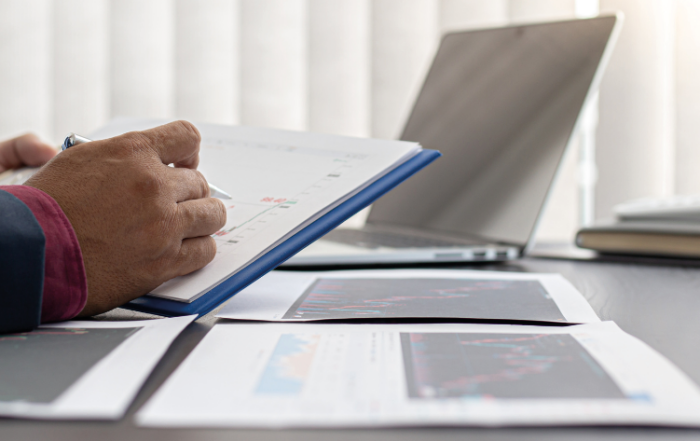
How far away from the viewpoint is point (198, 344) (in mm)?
Answer: 298

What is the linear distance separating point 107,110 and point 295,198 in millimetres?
1042

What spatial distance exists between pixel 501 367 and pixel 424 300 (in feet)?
0.53

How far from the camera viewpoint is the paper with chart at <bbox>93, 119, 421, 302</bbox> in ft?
1.29

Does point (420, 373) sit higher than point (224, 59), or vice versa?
point (224, 59)

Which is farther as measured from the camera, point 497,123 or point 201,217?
point 497,123

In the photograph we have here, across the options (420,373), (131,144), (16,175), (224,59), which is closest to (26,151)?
(16,175)

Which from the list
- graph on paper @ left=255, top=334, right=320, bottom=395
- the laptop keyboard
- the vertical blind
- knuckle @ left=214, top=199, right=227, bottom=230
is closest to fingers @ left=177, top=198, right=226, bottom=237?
knuckle @ left=214, top=199, right=227, bottom=230

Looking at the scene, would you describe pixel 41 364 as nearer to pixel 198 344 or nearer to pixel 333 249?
pixel 198 344

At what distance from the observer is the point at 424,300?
16.3 inches

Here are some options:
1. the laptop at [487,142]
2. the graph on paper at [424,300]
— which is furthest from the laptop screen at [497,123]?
the graph on paper at [424,300]

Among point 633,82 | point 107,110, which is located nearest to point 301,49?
point 107,110

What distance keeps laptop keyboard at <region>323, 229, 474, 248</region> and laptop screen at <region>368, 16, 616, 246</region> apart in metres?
0.08

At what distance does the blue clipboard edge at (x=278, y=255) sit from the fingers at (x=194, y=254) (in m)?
0.03

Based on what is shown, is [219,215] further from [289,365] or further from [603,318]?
[603,318]
